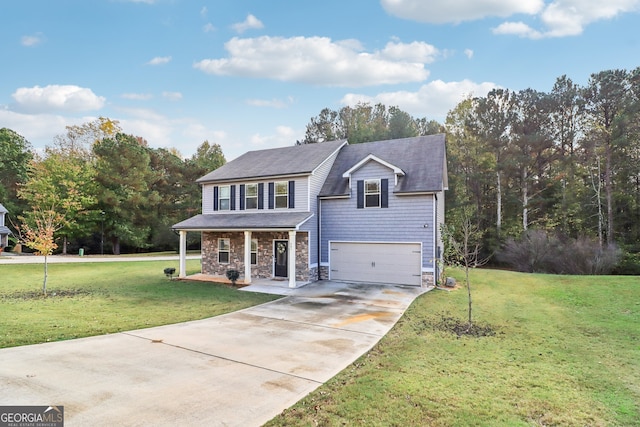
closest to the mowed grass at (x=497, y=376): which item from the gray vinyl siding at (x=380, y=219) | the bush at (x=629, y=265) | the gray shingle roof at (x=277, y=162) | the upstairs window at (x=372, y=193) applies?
the gray vinyl siding at (x=380, y=219)

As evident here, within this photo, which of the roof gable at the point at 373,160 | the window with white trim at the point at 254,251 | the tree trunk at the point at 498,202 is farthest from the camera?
the tree trunk at the point at 498,202

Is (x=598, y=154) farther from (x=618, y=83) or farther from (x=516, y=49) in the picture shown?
(x=516, y=49)

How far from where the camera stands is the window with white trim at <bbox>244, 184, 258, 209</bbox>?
→ 17.7 m

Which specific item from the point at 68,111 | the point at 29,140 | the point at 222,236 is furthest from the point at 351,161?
the point at 29,140

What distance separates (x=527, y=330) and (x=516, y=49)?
613 inches

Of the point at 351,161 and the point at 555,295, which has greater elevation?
the point at 351,161

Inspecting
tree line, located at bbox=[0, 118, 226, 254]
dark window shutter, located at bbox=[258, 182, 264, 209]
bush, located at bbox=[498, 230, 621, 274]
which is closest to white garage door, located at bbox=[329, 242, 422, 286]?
dark window shutter, located at bbox=[258, 182, 264, 209]

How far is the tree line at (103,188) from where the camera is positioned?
30.4 meters

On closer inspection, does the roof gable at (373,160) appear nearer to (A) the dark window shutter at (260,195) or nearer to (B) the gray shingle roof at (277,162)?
(B) the gray shingle roof at (277,162)

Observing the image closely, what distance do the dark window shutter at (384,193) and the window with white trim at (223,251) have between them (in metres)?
8.46

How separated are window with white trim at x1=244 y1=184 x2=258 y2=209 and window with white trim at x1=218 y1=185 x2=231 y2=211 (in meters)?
1.22

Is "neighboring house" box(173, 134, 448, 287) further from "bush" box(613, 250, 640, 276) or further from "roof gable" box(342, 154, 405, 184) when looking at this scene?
"bush" box(613, 250, 640, 276)

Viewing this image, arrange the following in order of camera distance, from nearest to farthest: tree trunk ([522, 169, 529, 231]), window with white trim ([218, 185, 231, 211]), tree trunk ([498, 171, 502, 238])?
window with white trim ([218, 185, 231, 211]) → tree trunk ([522, 169, 529, 231]) → tree trunk ([498, 171, 502, 238])

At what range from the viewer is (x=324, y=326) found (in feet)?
29.8
